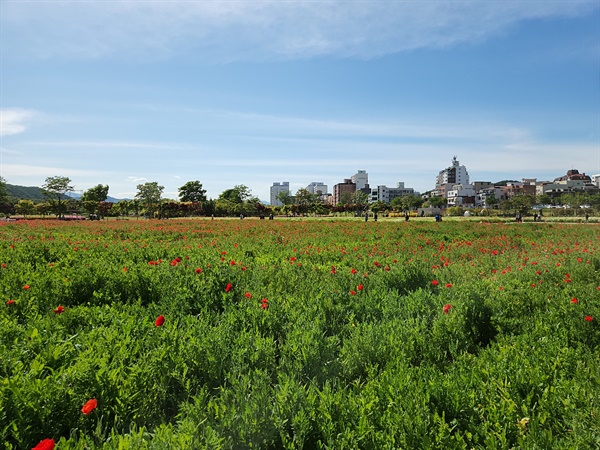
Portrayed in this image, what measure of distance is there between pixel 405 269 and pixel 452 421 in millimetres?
5140

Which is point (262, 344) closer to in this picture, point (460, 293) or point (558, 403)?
point (558, 403)

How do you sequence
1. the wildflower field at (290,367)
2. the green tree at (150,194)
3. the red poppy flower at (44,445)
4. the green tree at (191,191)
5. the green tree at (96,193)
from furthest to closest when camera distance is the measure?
the green tree at (191,191)
the green tree at (96,193)
the green tree at (150,194)
the wildflower field at (290,367)
the red poppy flower at (44,445)

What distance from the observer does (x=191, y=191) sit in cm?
11394

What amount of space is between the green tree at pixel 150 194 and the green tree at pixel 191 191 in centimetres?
4388

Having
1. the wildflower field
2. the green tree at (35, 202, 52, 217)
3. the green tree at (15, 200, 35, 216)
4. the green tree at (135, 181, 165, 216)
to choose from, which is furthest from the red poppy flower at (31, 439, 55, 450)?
the green tree at (35, 202, 52, 217)

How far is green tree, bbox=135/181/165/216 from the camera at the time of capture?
67375mm

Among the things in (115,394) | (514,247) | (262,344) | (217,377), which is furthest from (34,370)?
(514,247)

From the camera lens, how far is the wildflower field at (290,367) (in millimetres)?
2508

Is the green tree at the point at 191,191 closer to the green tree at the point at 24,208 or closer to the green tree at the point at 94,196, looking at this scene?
the green tree at the point at 94,196

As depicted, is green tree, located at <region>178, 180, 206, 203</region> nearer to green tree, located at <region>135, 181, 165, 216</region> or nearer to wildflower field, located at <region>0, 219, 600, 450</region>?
green tree, located at <region>135, 181, 165, 216</region>

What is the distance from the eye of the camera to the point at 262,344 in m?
3.70

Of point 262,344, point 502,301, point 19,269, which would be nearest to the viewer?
point 262,344

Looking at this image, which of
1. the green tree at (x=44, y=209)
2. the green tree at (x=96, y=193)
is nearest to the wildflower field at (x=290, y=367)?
the green tree at (x=44, y=209)

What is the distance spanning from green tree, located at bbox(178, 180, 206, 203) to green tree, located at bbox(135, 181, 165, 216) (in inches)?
1728
